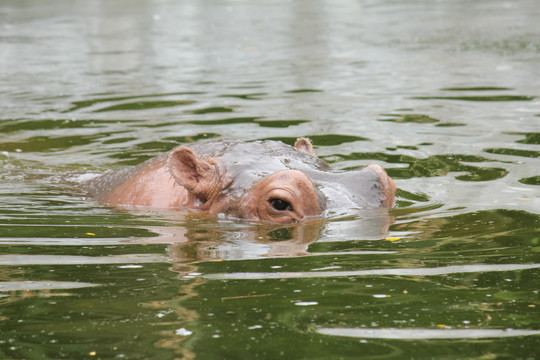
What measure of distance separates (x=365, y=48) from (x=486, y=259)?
545 inches

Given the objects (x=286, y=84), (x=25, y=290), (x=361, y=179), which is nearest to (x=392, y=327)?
(x=25, y=290)

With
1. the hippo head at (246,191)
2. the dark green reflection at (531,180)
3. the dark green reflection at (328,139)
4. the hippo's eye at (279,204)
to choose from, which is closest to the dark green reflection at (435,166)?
the dark green reflection at (531,180)

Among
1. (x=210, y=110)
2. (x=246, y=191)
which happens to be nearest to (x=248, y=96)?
(x=210, y=110)

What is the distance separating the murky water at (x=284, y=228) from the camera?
3.54m

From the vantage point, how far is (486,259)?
461 centimetres

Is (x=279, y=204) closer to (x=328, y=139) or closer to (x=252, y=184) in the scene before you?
(x=252, y=184)

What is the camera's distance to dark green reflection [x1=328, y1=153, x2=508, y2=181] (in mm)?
7500

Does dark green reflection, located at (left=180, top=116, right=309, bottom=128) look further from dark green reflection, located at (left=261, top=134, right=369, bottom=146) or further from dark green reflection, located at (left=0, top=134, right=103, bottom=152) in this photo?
dark green reflection, located at (left=0, top=134, right=103, bottom=152)

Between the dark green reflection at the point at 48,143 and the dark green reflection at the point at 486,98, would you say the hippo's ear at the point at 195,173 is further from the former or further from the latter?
the dark green reflection at the point at 486,98

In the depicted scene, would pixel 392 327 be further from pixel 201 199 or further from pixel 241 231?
pixel 201 199

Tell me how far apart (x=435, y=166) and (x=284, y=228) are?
2.94m

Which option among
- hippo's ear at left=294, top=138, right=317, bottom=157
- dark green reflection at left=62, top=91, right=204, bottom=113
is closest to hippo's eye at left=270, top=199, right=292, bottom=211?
hippo's ear at left=294, top=138, right=317, bottom=157

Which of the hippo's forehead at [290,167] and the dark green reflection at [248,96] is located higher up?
the hippo's forehead at [290,167]

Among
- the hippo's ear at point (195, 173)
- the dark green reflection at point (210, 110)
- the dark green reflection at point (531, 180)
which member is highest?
the hippo's ear at point (195, 173)
